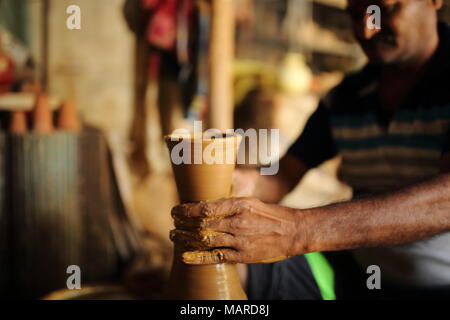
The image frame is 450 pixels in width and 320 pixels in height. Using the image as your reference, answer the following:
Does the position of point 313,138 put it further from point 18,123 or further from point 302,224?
point 18,123

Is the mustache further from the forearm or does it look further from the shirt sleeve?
the forearm

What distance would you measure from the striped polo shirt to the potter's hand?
0.35 meters

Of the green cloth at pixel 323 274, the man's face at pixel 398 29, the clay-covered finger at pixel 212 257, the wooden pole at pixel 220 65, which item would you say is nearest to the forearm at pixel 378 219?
the clay-covered finger at pixel 212 257

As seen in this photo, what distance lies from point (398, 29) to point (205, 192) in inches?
37.6

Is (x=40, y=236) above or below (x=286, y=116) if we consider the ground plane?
below

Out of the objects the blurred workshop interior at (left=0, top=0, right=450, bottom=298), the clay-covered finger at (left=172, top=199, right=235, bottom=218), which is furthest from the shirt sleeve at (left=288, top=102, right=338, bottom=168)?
the blurred workshop interior at (left=0, top=0, right=450, bottom=298)

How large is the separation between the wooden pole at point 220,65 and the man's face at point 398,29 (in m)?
1.67

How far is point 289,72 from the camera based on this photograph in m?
4.41

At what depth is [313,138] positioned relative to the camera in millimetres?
1995

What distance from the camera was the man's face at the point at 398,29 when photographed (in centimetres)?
155

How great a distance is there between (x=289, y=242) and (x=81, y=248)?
228cm
